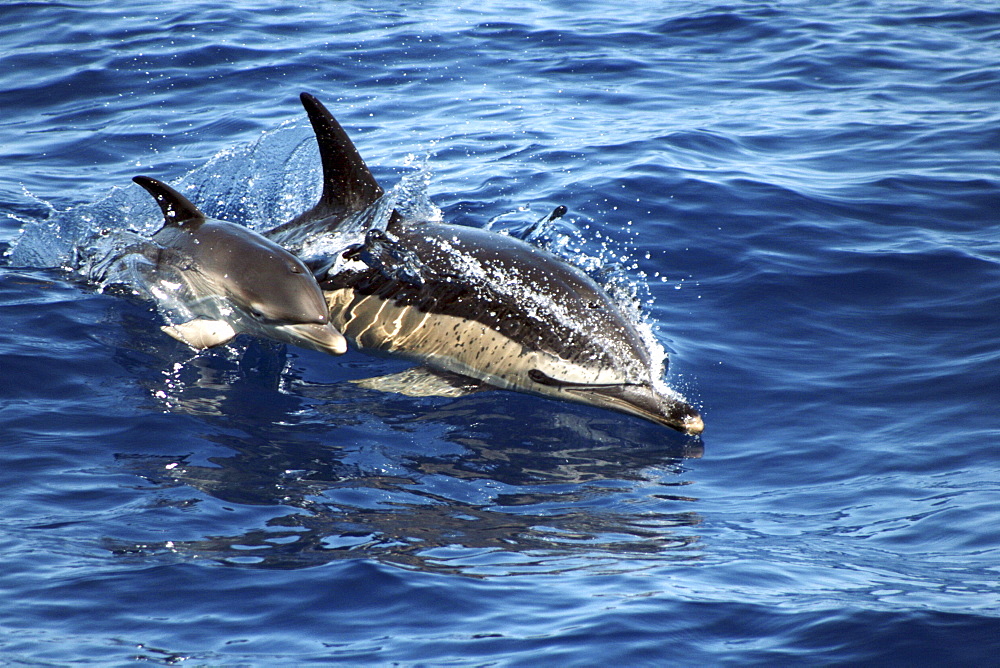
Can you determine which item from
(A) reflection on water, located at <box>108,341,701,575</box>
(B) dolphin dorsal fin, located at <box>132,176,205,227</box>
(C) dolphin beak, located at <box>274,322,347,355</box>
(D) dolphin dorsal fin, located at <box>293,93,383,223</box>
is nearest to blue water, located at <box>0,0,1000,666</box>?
(A) reflection on water, located at <box>108,341,701,575</box>

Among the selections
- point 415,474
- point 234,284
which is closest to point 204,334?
point 234,284

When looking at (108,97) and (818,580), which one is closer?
(818,580)

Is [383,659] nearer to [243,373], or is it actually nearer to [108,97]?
[243,373]

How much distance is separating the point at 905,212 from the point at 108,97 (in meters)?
11.3

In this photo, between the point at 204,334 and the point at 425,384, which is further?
the point at 425,384

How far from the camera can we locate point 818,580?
550 cm

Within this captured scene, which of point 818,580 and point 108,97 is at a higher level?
point 108,97

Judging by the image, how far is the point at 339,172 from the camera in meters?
9.23

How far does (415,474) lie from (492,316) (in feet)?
5.05

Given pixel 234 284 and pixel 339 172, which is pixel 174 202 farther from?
pixel 339 172

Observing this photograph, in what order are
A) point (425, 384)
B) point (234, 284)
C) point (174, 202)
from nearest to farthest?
point (234, 284) < point (425, 384) < point (174, 202)

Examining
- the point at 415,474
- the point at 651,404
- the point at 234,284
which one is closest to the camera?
the point at 415,474

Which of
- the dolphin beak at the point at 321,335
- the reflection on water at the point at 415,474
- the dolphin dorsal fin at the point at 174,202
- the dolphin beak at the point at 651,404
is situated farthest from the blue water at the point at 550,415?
the dolphin dorsal fin at the point at 174,202

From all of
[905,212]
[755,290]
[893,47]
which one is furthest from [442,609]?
[893,47]
